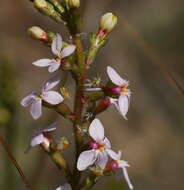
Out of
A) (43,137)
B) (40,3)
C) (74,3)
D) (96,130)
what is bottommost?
(96,130)

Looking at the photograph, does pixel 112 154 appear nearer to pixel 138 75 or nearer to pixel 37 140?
pixel 37 140

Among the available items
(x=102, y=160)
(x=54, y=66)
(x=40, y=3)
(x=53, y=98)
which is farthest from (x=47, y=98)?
(x=40, y=3)

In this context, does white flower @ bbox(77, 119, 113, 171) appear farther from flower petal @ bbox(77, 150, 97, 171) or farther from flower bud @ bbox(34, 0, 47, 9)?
flower bud @ bbox(34, 0, 47, 9)

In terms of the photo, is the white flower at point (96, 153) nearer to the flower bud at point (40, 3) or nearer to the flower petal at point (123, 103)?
the flower petal at point (123, 103)

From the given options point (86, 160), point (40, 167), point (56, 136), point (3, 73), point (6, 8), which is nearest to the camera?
point (86, 160)

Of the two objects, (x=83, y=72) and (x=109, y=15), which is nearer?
(x=83, y=72)

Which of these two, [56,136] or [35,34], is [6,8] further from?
[35,34]

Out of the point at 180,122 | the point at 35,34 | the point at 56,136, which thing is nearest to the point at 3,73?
the point at 35,34
